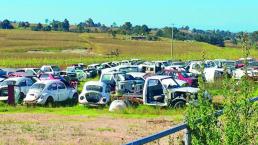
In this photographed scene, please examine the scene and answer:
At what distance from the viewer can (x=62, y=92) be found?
30859mm

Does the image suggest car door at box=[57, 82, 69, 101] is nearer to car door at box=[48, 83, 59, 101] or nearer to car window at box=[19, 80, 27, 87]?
car door at box=[48, 83, 59, 101]

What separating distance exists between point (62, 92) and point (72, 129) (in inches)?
449

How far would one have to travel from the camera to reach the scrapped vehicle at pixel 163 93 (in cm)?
2583

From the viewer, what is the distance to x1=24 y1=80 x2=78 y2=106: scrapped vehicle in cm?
2919

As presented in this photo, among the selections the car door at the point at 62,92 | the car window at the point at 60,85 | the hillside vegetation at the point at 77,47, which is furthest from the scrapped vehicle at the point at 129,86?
the hillside vegetation at the point at 77,47

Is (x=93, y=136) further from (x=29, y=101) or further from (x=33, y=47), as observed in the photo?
(x=33, y=47)

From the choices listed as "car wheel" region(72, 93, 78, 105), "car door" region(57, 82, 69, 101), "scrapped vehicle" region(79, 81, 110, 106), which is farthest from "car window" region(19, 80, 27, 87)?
"scrapped vehicle" region(79, 81, 110, 106)

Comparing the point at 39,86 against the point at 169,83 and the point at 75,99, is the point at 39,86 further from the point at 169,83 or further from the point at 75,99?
the point at 169,83

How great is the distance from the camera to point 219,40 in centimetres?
17362

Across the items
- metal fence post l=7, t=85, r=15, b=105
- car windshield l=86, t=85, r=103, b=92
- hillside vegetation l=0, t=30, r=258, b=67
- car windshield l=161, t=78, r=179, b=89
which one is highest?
car windshield l=161, t=78, r=179, b=89

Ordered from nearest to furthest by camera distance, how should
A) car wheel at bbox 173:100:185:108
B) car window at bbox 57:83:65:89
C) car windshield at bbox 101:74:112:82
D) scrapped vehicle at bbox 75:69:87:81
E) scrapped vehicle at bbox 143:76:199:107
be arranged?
car wheel at bbox 173:100:185:108
scrapped vehicle at bbox 143:76:199:107
car window at bbox 57:83:65:89
car windshield at bbox 101:74:112:82
scrapped vehicle at bbox 75:69:87:81

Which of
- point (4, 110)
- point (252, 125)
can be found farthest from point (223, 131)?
point (4, 110)

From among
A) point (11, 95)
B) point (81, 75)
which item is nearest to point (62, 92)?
point (11, 95)

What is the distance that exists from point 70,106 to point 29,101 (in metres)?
2.14
